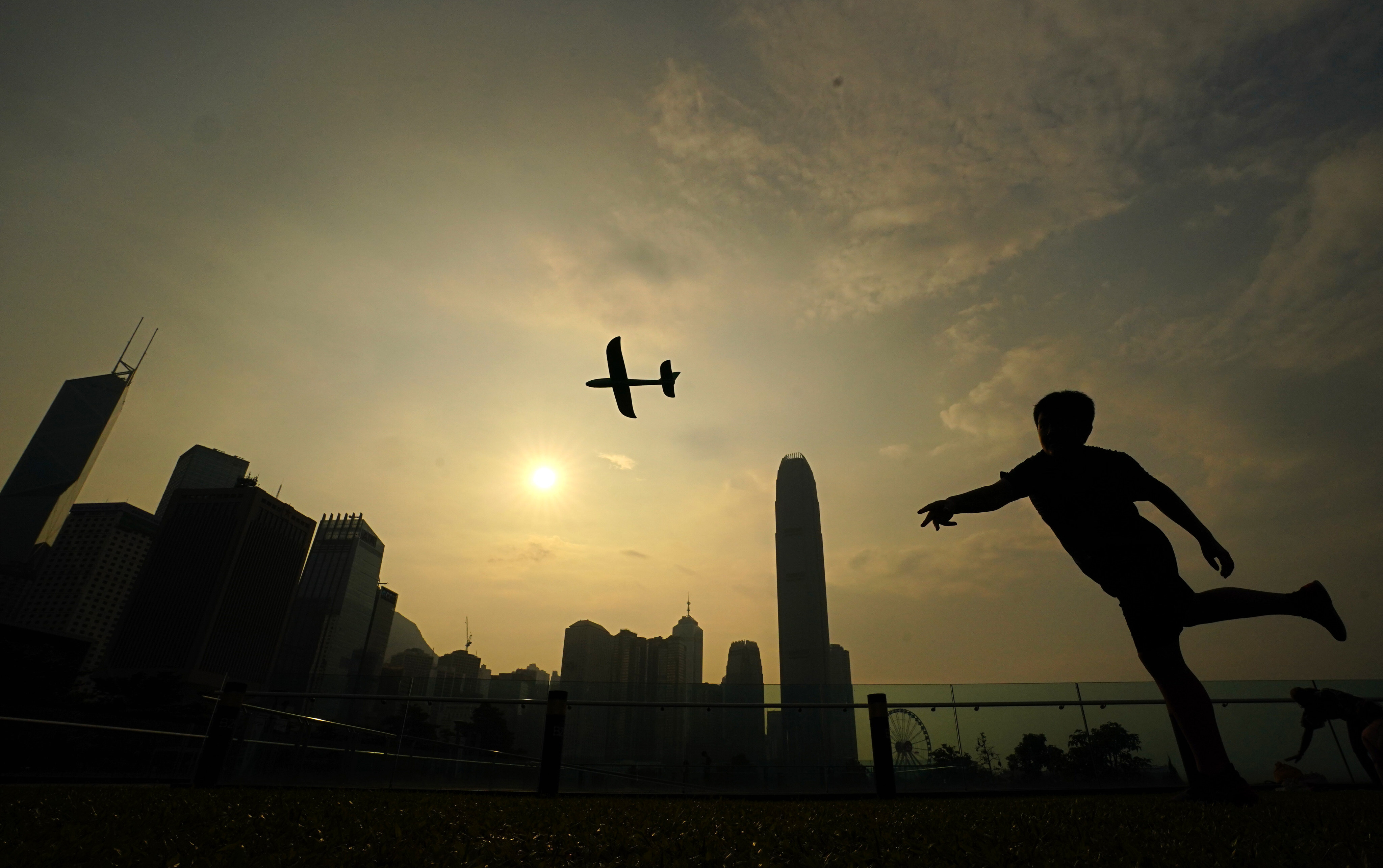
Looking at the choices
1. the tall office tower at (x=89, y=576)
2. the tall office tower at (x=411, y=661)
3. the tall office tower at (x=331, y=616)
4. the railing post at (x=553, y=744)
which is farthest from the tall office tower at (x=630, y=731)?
the tall office tower at (x=89, y=576)

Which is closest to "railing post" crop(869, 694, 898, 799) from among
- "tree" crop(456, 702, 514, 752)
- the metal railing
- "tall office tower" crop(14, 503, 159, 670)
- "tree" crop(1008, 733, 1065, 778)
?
the metal railing

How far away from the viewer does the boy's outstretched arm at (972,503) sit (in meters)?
3.65

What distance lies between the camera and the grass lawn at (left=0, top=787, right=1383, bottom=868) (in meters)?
1.77

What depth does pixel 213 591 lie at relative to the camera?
4626 inches

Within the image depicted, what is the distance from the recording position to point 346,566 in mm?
194125

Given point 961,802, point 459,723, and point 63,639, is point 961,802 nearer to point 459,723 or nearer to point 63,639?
point 459,723

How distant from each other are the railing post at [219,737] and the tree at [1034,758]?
9356mm

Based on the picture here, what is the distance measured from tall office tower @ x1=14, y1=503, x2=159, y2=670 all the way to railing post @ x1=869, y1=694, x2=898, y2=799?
185594 mm

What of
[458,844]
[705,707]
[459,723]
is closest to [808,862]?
[458,844]

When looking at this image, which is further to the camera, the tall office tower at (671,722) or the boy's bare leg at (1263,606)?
the tall office tower at (671,722)

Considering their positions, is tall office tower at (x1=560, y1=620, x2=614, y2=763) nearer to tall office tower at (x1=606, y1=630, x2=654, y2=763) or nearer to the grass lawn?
tall office tower at (x1=606, y1=630, x2=654, y2=763)

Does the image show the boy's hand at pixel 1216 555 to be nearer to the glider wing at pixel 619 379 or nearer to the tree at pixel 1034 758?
the tree at pixel 1034 758

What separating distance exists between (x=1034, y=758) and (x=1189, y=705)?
6.05 meters

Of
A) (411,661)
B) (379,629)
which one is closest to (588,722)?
(411,661)
